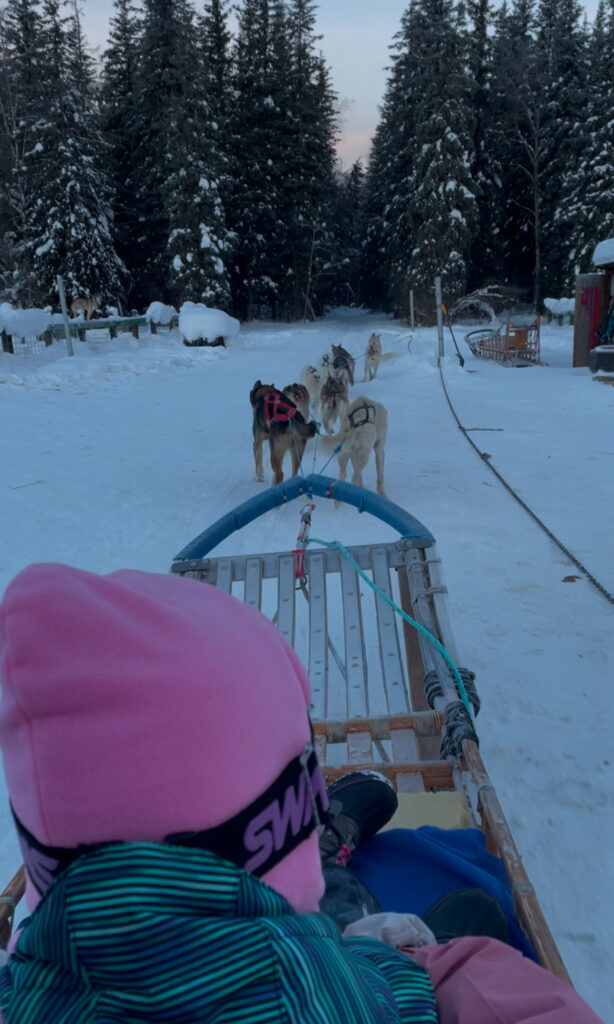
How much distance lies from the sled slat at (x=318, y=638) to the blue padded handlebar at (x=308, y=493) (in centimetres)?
33

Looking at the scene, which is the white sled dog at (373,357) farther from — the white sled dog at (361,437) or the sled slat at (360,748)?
the sled slat at (360,748)

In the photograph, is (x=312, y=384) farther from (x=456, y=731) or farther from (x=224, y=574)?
(x=456, y=731)

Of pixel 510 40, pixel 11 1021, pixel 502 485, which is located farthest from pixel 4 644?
pixel 510 40

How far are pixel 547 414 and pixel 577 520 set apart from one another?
5.28 metres

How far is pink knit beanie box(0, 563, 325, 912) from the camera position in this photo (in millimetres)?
756

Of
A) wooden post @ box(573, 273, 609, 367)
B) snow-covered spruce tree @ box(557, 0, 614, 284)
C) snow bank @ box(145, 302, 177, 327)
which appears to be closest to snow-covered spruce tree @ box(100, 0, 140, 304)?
snow bank @ box(145, 302, 177, 327)

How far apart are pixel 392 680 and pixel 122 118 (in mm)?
36850

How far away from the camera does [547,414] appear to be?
403 inches

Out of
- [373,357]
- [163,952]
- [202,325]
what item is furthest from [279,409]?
[202,325]

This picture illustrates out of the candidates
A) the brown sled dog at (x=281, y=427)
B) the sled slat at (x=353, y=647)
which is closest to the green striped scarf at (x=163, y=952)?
the sled slat at (x=353, y=647)

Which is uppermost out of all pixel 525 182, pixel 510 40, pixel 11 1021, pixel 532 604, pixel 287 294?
pixel 510 40

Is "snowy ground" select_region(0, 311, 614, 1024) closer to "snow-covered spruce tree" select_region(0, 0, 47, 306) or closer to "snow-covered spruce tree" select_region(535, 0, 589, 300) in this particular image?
"snow-covered spruce tree" select_region(0, 0, 47, 306)

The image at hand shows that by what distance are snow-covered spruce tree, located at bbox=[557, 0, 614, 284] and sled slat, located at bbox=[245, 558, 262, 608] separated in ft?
92.2

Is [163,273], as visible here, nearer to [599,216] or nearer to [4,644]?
[599,216]
